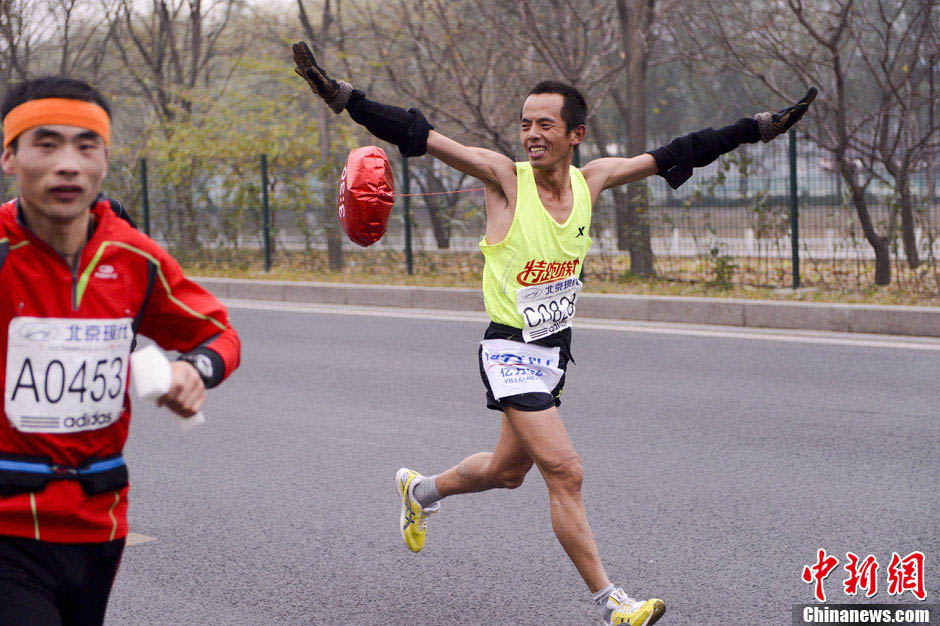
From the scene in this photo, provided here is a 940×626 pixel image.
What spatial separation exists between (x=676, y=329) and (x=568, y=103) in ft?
24.2

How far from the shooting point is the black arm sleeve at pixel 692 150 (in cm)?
493

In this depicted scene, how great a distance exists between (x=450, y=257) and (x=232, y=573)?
463 inches

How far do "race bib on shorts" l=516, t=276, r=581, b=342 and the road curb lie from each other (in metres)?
7.33

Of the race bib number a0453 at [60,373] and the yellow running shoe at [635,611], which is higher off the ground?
the race bib number a0453 at [60,373]

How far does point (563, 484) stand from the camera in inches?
164

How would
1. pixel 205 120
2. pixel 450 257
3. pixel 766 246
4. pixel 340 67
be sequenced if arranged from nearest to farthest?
1. pixel 766 246
2. pixel 450 257
3. pixel 205 120
4. pixel 340 67

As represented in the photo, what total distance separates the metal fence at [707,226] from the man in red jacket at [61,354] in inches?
448

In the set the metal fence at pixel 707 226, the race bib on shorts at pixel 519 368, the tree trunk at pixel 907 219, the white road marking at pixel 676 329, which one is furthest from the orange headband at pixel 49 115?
the tree trunk at pixel 907 219

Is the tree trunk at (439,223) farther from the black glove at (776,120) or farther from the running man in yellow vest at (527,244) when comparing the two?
the running man in yellow vest at (527,244)

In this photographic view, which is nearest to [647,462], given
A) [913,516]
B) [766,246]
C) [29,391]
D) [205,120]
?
[913,516]

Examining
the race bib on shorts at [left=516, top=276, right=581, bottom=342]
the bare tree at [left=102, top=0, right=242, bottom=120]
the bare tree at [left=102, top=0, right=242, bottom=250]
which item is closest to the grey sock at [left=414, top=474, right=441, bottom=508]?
the race bib on shorts at [left=516, top=276, right=581, bottom=342]

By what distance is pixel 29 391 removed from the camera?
2525mm

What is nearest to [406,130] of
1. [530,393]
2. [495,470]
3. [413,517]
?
[530,393]

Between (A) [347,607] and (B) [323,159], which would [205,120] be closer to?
(B) [323,159]
